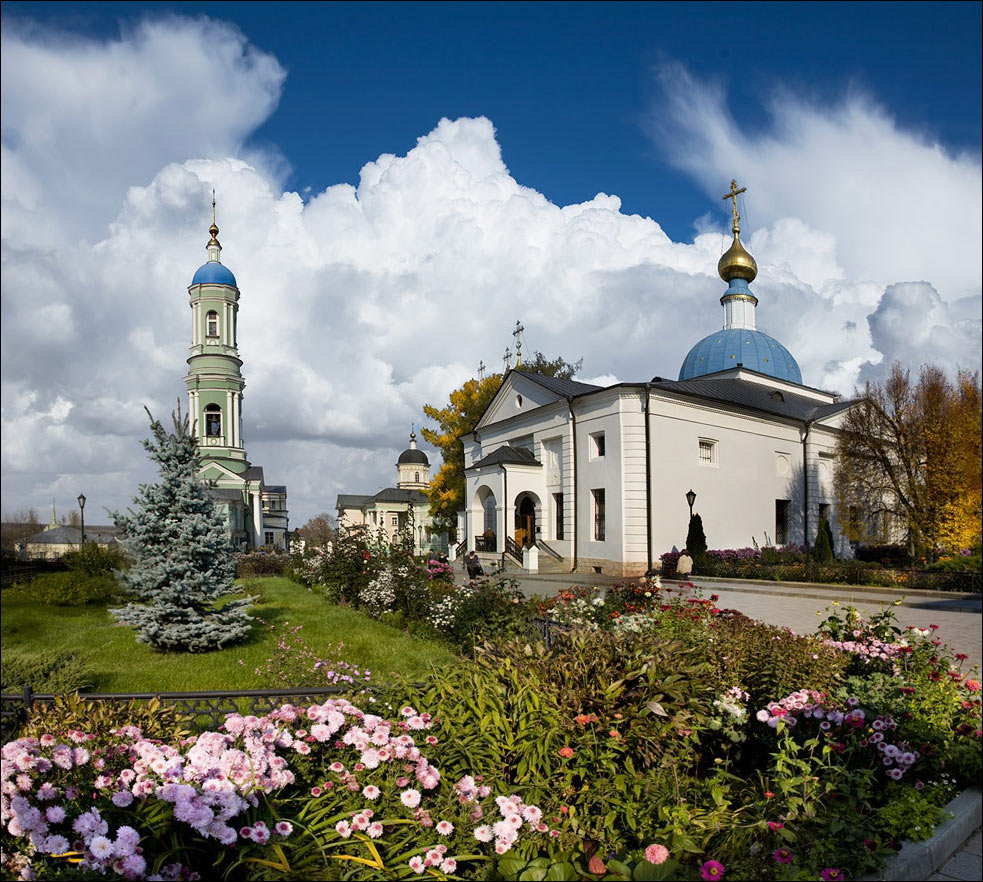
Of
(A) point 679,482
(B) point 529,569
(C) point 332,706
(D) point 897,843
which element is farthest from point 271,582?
(D) point 897,843

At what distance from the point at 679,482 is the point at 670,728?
62.6 feet

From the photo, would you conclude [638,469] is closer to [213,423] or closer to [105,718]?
[105,718]

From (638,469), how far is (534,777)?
59.7ft

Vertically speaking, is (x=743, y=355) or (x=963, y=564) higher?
(x=743, y=355)

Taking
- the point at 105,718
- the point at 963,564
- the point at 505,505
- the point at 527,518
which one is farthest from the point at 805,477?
the point at 105,718

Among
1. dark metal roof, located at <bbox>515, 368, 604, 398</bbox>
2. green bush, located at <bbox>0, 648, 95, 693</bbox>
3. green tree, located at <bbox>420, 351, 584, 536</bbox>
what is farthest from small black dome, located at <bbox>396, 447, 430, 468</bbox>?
green bush, located at <bbox>0, 648, 95, 693</bbox>

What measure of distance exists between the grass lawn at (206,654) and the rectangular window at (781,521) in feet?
62.0

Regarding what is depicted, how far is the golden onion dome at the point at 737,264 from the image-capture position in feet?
111

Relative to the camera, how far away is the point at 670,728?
3.52m

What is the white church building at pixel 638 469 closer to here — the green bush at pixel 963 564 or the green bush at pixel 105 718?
the green bush at pixel 963 564

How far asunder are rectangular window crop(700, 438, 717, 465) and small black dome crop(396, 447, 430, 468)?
1910 inches

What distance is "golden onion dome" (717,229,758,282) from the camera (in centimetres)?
3369

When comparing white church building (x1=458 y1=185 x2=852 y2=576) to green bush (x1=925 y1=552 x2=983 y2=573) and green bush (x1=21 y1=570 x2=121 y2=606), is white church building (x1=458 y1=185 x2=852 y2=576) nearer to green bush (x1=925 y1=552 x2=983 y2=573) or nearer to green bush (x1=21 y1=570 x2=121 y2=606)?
green bush (x1=925 y1=552 x2=983 y2=573)

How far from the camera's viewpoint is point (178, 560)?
9.38 m
